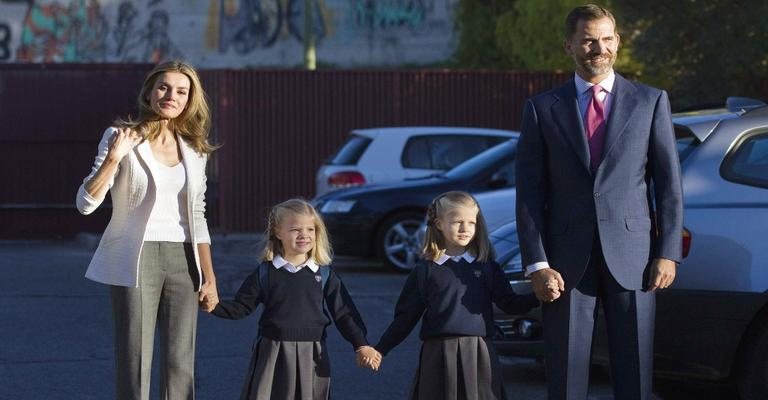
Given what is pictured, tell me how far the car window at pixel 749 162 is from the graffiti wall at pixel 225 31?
32.2 m

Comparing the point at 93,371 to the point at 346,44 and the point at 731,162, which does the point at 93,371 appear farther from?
the point at 346,44

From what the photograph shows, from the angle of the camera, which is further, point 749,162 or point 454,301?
point 749,162

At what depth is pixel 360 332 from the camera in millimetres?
5609

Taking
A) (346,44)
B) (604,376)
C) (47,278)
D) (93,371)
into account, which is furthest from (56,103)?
(346,44)

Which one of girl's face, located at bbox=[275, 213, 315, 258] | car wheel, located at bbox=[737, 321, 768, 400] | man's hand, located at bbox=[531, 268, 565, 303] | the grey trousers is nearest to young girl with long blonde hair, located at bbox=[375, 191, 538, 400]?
man's hand, located at bbox=[531, 268, 565, 303]

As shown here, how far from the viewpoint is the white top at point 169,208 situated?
5.44m

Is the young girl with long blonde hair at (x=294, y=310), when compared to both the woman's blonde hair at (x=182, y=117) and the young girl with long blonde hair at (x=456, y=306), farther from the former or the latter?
the woman's blonde hair at (x=182, y=117)

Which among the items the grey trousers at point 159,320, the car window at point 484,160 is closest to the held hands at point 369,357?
the grey trousers at point 159,320

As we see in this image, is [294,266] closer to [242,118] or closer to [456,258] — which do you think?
[456,258]

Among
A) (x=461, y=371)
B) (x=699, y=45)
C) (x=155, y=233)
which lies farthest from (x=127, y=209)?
(x=699, y=45)

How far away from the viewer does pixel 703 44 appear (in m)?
18.6

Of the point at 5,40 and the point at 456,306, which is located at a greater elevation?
the point at 5,40

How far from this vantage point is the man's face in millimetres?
5125

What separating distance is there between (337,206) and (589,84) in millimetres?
9451
